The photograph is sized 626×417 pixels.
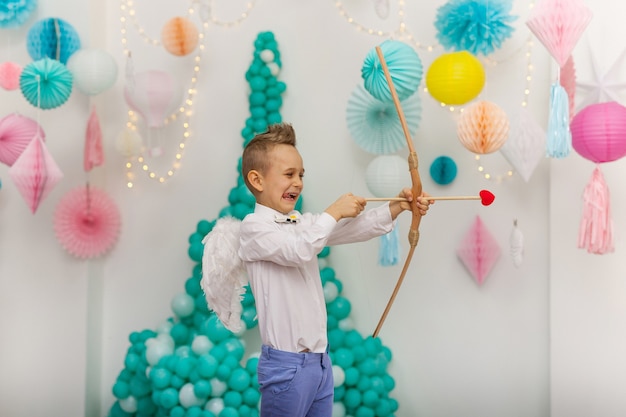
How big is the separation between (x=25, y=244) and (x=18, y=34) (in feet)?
2.64

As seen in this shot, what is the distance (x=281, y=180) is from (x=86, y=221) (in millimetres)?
1362

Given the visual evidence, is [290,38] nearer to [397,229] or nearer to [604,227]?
[397,229]

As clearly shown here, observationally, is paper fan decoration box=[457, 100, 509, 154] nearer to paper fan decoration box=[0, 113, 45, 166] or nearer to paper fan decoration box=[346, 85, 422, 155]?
paper fan decoration box=[346, 85, 422, 155]

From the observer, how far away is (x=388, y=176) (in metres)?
2.92

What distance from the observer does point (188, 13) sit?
3.46m

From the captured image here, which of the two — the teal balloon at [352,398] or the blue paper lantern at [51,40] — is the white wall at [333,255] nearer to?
the blue paper lantern at [51,40]

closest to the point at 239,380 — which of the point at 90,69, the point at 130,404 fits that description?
the point at 130,404

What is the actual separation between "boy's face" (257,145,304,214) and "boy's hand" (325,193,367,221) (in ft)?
0.44

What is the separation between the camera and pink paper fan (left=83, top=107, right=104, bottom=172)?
10.6 feet

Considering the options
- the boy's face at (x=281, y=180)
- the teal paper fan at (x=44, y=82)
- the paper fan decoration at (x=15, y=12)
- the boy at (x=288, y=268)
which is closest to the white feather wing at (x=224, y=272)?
the boy at (x=288, y=268)

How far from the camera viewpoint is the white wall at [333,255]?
3.06 meters

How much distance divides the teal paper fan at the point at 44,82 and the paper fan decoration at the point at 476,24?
1346 millimetres

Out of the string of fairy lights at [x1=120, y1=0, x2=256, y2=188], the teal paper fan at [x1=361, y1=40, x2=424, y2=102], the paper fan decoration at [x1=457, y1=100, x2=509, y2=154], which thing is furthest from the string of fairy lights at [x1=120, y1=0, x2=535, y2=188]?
the paper fan decoration at [x1=457, y1=100, x2=509, y2=154]

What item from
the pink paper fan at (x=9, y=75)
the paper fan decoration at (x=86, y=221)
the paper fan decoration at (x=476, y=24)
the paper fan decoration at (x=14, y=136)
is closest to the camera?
the paper fan decoration at (x=476, y=24)
